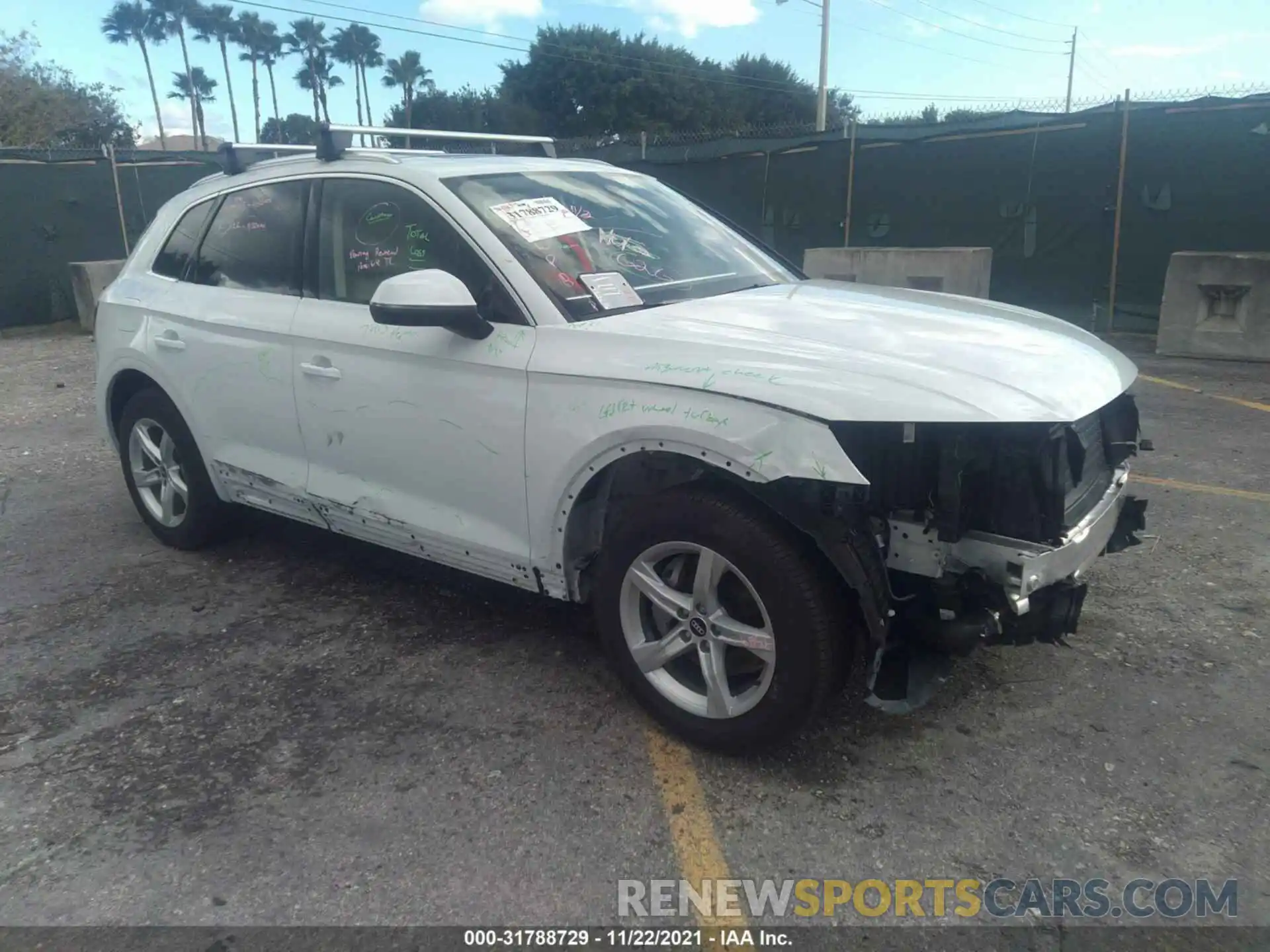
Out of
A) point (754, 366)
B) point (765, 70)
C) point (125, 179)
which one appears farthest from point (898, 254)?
point (765, 70)

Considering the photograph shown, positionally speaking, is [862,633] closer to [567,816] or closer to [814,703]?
[814,703]

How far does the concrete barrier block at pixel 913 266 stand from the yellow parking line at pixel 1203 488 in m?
5.12

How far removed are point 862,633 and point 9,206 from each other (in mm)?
14524

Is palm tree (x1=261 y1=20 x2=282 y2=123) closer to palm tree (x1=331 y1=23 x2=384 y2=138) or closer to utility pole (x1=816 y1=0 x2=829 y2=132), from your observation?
palm tree (x1=331 y1=23 x2=384 y2=138)

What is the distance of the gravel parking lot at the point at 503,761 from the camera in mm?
2590

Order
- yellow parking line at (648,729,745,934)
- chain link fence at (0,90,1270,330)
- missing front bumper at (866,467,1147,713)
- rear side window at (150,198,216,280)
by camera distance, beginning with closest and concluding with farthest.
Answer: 1. yellow parking line at (648,729,745,934)
2. missing front bumper at (866,467,1147,713)
3. rear side window at (150,198,216,280)
4. chain link fence at (0,90,1270,330)

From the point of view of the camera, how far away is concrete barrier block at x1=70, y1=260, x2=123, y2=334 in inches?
539

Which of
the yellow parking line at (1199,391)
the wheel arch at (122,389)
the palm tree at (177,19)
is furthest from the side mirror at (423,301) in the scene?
the palm tree at (177,19)

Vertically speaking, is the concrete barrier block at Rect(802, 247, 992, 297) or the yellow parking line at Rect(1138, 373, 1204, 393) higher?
the concrete barrier block at Rect(802, 247, 992, 297)

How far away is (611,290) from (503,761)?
1570 millimetres

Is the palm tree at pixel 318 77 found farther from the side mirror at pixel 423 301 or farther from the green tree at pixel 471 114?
the side mirror at pixel 423 301

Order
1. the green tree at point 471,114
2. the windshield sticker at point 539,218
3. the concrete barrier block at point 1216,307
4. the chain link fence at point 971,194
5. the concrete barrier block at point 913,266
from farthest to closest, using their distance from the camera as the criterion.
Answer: the green tree at point 471,114
the concrete barrier block at point 913,266
the chain link fence at point 971,194
the concrete barrier block at point 1216,307
the windshield sticker at point 539,218

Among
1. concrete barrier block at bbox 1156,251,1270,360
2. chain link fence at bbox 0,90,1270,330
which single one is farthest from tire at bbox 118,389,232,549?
chain link fence at bbox 0,90,1270,330

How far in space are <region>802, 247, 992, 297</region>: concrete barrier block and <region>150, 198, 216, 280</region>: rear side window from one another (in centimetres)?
713
